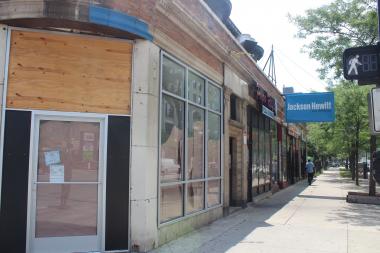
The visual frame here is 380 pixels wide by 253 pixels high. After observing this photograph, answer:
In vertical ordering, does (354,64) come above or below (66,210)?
above

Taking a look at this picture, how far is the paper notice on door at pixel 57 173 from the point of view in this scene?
6.81m

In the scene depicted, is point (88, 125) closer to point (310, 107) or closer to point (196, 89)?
point (196, 89)

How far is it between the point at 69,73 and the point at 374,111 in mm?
4760

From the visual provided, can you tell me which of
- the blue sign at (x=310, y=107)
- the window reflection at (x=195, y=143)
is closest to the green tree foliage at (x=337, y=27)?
the blue sign at (x=310, y=107)

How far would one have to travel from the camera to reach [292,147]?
28.0m

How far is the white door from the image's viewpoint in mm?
6691

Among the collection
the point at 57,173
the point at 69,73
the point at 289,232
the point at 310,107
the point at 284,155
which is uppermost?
the point at 310,107

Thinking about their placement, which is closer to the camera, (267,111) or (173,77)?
(173,77)

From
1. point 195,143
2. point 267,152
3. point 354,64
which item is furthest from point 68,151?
point 267,152

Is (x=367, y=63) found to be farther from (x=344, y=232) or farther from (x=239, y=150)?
(x=239, y=150)

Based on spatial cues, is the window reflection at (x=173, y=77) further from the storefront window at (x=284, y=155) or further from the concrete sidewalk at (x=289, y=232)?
the storefront window at (x=284, y=155)

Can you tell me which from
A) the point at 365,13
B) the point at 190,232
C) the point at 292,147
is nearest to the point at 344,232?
the point at 190,232

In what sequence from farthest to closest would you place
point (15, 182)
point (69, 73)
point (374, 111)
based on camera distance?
point (69, 73), point (15, 182), point (374, 111)

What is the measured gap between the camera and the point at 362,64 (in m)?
4.66
